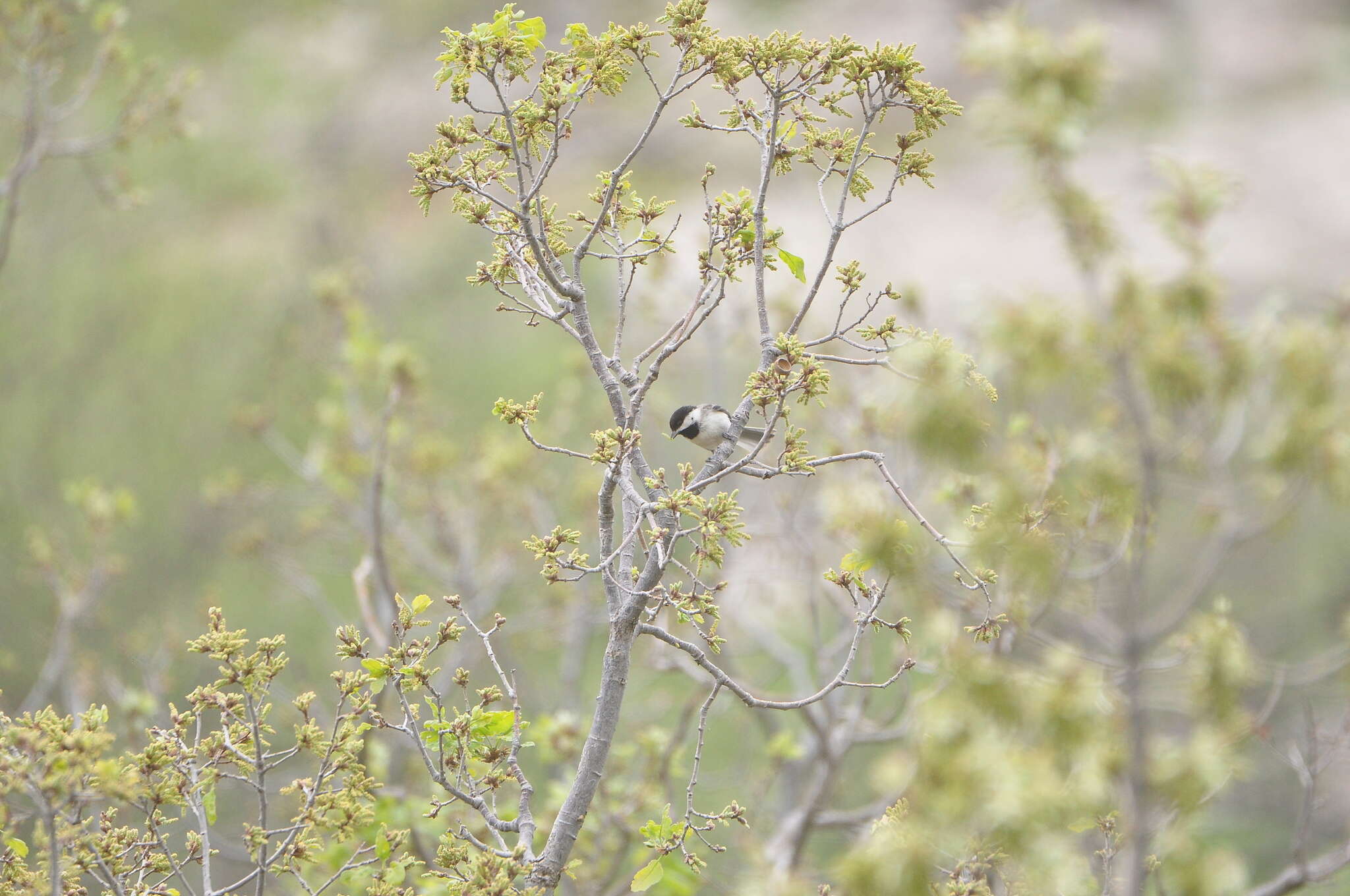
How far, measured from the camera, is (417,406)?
8352 mm

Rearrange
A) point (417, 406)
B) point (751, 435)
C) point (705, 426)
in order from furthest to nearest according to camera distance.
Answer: point (417, 406)
point (705, 426)
point (751, 435)

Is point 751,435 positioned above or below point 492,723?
above

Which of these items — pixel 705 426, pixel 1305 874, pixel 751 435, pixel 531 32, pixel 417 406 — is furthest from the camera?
pixel 417 406

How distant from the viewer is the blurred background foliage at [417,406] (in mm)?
2033

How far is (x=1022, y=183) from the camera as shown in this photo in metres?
2.06

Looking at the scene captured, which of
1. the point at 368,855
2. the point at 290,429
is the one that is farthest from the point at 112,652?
the point at 368,855

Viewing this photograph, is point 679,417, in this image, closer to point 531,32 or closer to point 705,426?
point 705,426

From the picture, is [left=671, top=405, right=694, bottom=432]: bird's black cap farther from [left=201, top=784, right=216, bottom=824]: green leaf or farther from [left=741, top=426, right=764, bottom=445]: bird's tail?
[left=201, top=784, right=216, bottom=824]: green leaf

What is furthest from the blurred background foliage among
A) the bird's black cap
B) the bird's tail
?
the bird's black cap

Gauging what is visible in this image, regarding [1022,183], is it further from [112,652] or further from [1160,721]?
[1160,721]

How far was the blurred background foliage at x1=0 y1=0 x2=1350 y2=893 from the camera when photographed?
2.03 m

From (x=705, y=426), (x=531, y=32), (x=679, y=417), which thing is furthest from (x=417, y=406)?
(x=531, y=32)

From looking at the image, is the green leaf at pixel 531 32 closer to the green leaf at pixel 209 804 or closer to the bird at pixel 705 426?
the bird at pixel 705 426

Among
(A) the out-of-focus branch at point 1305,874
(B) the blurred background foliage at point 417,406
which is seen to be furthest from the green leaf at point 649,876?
(A) the out-of-focus branch at point 1305,874
